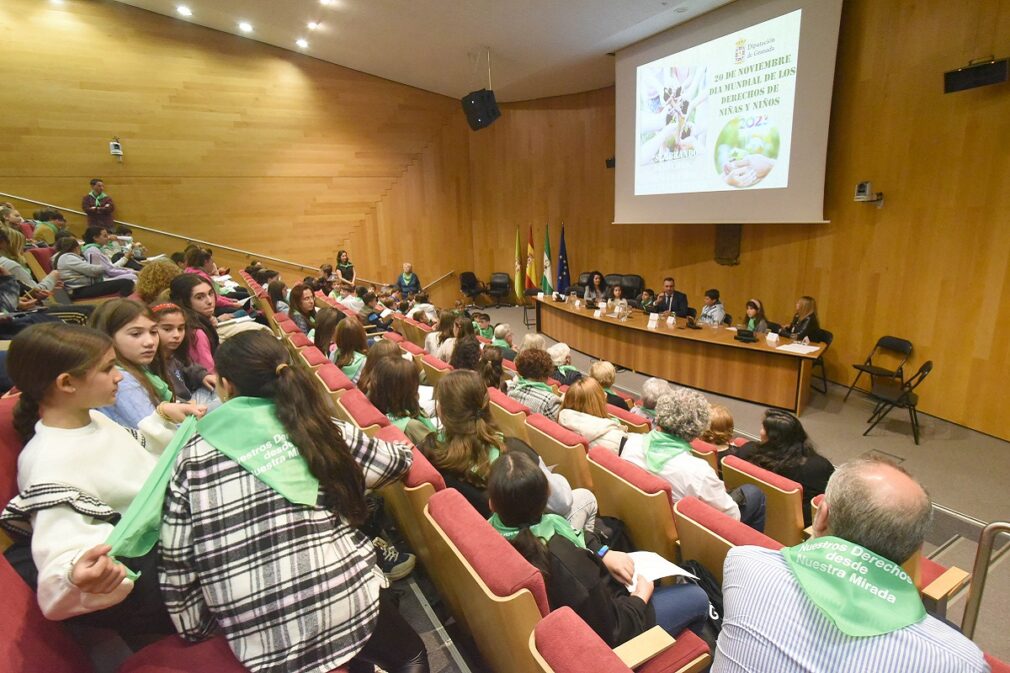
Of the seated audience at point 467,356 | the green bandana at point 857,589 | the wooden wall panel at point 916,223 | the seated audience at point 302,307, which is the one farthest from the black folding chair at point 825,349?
the seated audience at point 302,307

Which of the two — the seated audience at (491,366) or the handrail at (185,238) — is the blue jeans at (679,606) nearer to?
the seated audience at (491,366)

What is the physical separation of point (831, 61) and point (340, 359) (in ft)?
18.4

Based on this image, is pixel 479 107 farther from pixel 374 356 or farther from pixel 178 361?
pixel 178 361

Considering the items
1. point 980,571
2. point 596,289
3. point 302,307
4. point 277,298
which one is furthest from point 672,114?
point 980,571

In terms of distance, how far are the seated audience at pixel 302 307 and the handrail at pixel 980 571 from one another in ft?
16.4

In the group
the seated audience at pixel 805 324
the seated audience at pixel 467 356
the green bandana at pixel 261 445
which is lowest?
the seated audience at pixel 805 324

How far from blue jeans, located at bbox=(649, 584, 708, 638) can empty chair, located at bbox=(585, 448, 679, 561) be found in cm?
28

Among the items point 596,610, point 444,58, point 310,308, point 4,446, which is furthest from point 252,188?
point 596,610

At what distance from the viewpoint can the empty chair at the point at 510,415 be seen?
263cm

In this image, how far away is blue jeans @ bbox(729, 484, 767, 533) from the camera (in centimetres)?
224

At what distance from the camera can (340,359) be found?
3.42m

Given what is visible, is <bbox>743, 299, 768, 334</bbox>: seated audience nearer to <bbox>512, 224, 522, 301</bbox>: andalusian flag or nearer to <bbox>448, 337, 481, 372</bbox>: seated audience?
<bbox>448, 337, 481, 372</bbox>: seated audience

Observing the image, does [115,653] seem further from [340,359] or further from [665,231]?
[665,231]

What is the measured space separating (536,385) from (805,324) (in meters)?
3.89
